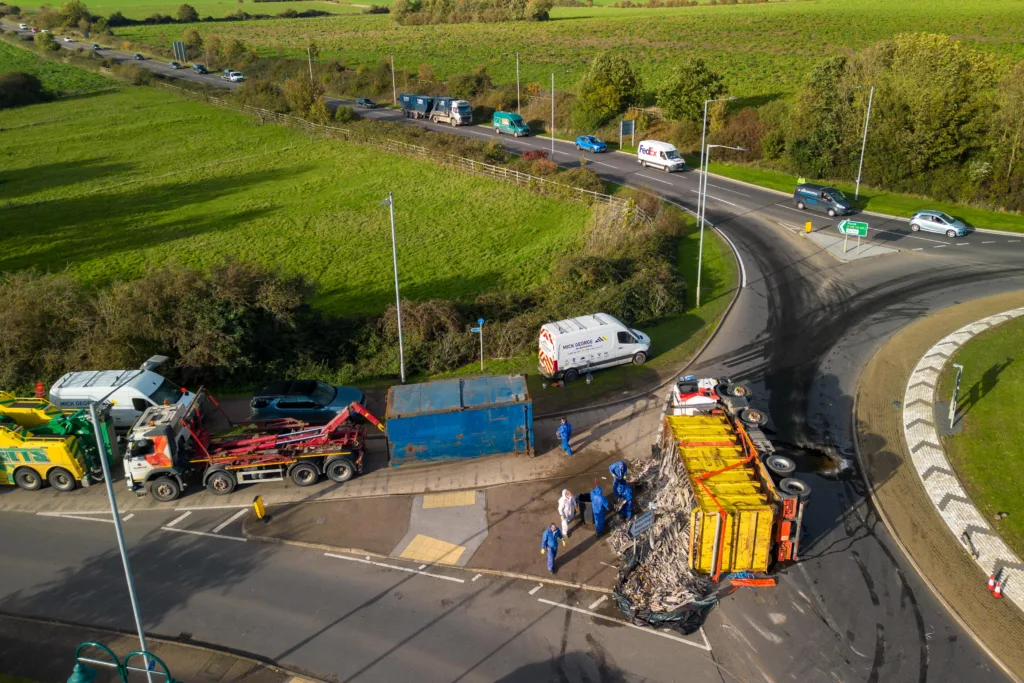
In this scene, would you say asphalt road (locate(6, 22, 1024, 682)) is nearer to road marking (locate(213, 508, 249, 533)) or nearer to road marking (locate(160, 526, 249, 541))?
road marking (locate(160, 526, 249, 541))

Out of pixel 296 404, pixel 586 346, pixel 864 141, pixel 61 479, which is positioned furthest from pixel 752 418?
pixel 864 141

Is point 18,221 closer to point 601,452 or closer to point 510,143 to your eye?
point 510,143

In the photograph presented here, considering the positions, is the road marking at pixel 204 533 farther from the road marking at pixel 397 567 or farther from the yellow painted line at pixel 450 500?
the yellow painted line at pixel 450 500

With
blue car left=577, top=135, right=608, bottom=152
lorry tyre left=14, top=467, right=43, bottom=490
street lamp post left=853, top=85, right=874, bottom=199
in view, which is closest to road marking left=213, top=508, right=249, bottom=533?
lorry tyre left=14, top=467, right=43, bottom=490

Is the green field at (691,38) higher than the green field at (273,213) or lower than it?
Result: higher

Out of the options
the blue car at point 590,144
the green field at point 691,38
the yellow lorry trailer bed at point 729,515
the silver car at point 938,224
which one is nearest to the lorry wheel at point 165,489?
the yellow lorry trailer bed at point 729,515

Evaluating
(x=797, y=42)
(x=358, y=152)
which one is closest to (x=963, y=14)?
(x=797, y=42)

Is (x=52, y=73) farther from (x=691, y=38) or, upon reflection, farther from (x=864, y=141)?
(x=864, y=141)
